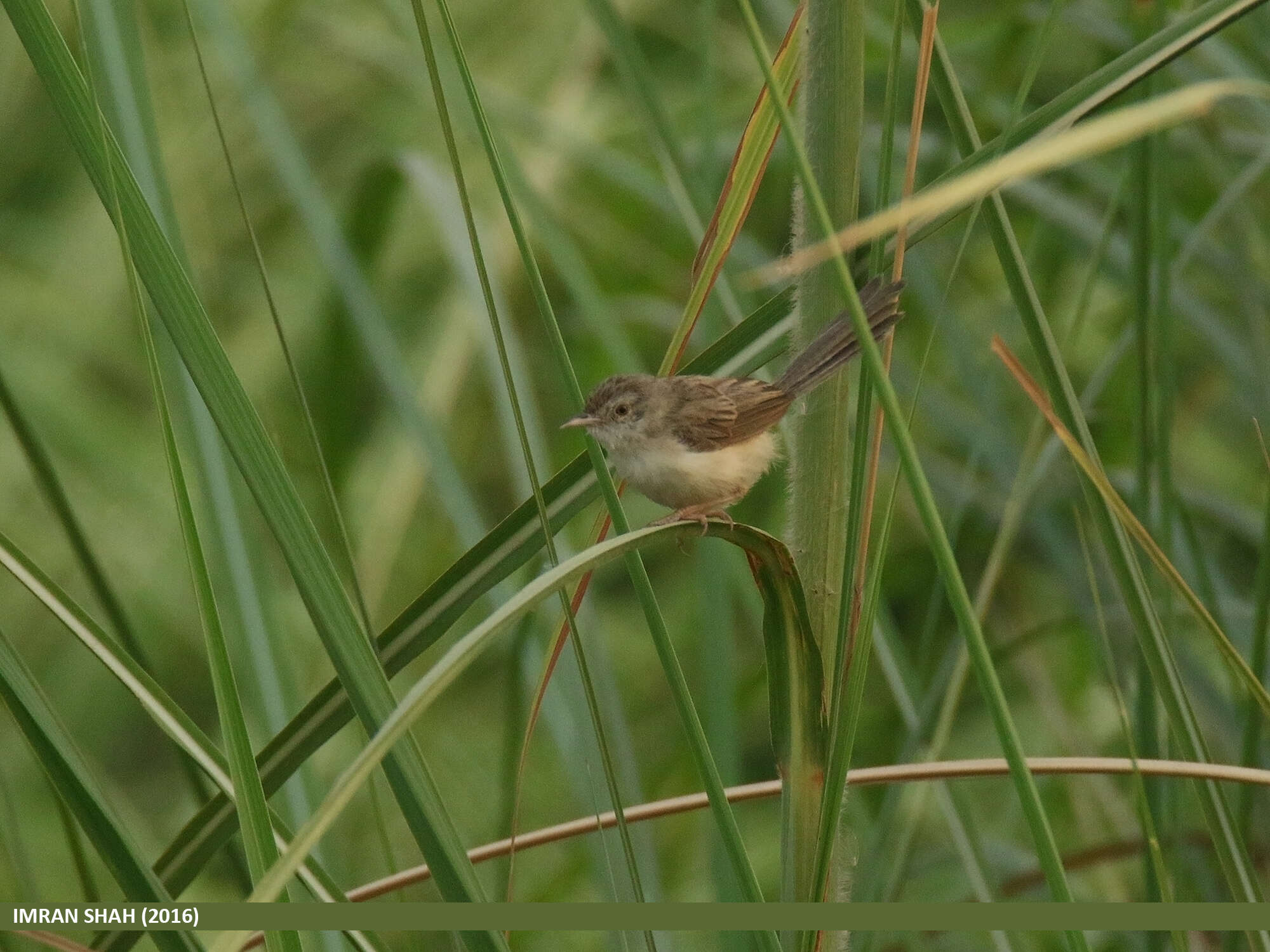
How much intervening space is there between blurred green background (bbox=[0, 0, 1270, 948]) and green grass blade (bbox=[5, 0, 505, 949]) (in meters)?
0.68

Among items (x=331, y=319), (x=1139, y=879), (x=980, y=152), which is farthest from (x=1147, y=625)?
(x=331, y=319)

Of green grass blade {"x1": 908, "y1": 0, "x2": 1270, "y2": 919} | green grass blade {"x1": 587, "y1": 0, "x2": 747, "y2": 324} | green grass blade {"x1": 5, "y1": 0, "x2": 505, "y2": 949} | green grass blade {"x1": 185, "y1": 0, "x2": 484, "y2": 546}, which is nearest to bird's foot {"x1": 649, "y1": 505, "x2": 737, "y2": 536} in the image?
green grass blade {"x1": 185, "y1": 0, "x2": 484, "y2": 546}

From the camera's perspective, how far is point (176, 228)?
1479 mm

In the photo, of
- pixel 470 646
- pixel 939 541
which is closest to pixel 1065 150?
pixel 939 541

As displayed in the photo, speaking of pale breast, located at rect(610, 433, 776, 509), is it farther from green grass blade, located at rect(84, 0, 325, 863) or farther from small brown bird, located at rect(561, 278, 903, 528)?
green grass blade, located at rect(84, 0, 325, 863)

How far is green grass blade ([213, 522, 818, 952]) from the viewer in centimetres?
75

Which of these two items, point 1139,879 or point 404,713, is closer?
point 404,713

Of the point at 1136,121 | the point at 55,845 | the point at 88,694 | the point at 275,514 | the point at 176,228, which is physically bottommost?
the point at 55,845

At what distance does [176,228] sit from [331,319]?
176cm

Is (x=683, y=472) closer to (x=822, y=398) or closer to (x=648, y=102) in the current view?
(x=648, y=102)

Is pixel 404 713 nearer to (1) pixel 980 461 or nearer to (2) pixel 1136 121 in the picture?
(2) pixel 1136 121

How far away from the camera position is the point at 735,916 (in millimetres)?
956

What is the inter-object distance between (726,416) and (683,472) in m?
0.22

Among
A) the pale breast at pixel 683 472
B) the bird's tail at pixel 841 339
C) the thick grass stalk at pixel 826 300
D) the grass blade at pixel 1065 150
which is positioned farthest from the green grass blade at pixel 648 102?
the grass blade at pixel 1065 150
